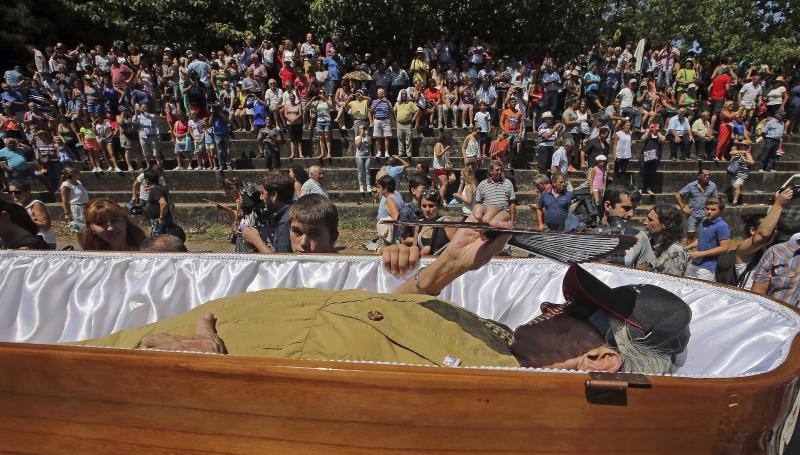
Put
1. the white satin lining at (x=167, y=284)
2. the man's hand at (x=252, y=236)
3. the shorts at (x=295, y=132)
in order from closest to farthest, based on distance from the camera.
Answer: the white satin lining at (x=167, y=284) → the man's hand at (x=252, y=236) → the shorts at (x=295, y=132)

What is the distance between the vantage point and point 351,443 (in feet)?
4.03

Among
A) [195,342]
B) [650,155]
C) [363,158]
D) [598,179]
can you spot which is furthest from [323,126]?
[195,342]

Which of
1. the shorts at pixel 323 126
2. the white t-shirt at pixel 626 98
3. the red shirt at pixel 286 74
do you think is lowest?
the shorts at pixel 323 126

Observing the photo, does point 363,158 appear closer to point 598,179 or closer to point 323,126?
point 323,126

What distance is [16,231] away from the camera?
3.35 meters

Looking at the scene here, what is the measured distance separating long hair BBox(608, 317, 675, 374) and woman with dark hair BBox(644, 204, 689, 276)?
7.70 ft

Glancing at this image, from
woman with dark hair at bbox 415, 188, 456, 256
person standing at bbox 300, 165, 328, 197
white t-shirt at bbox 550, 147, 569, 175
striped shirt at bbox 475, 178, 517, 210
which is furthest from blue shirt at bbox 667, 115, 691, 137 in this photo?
woman with dark hair at bbox 415, 188, 456, 256

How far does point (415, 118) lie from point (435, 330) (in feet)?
32.2

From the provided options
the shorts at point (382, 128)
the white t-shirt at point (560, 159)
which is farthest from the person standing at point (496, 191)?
the shorts at point (382, 128)

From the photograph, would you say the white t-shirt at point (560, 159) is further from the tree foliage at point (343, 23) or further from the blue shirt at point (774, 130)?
the tree foliage at point (343, 23)

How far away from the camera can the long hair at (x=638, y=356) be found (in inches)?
63.9

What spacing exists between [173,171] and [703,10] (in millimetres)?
24104

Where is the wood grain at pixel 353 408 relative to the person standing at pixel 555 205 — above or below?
above

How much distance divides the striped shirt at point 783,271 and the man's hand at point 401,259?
211 centimetres
